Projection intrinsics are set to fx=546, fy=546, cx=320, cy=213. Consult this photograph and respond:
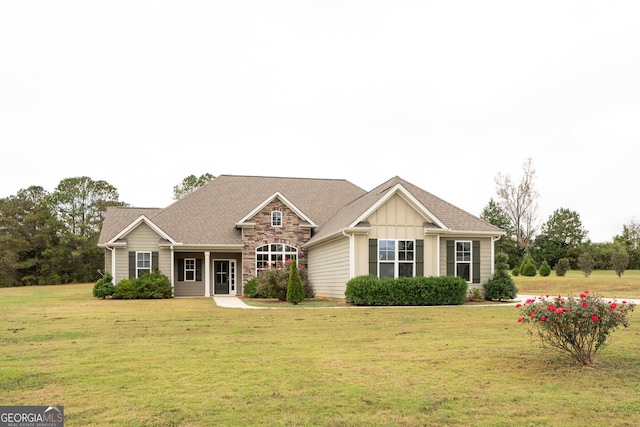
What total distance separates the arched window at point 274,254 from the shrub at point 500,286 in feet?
35.0

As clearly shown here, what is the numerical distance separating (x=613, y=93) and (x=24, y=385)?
79.1 feet

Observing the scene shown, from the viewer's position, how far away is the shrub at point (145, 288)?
89.4ft

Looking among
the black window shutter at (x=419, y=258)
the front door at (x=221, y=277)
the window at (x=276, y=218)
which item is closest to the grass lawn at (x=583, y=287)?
the black window shutter at (x=419, y=258)

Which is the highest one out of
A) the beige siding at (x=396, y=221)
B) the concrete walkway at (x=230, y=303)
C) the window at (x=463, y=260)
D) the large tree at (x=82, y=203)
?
the large tree at (x=82, y=203)

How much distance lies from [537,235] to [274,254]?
38922 mm

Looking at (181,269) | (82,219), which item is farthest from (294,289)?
(82,219)

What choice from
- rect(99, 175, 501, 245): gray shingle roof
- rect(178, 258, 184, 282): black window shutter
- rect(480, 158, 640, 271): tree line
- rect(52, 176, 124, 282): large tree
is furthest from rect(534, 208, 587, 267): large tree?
rect(52, 176, 124, 282): large tree

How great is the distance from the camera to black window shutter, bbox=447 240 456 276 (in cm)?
2469

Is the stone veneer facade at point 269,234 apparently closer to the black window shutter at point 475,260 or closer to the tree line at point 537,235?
the black window shutter at point 475,260

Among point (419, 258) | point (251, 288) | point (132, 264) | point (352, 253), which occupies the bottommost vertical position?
point (251, 288)

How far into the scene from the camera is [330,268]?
86.0ft

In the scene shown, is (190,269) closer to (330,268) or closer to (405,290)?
(330,268)

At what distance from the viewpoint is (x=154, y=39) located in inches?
811

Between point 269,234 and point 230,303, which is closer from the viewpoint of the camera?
point 230,303
